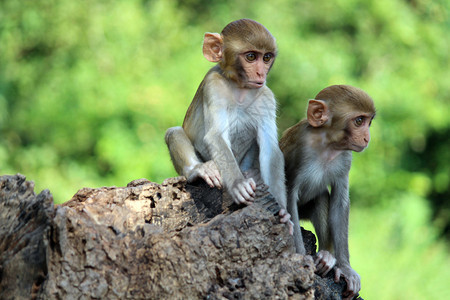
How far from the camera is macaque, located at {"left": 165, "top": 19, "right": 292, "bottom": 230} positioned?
4.91 meters

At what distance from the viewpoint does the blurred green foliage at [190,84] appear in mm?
9742

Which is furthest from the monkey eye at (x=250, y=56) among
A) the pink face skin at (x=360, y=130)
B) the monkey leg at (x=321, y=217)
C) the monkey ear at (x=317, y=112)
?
the monkey leg at (x=321, y=217)

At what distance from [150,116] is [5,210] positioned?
6056mm

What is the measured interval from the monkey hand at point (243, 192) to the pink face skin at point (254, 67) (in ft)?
3.17

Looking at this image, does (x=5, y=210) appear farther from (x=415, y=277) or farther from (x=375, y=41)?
(x=375, y=41)

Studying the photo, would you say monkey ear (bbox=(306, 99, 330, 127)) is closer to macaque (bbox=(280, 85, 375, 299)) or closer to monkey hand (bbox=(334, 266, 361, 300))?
macaque (bbox=(280, 85, 375, 299))

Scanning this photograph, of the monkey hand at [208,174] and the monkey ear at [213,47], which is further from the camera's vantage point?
the monkey ear at [213,47]

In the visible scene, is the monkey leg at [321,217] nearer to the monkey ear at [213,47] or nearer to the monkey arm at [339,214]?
the monkey arm at [339,214]

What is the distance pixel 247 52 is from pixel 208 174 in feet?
3.44

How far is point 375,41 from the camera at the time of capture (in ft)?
38.1

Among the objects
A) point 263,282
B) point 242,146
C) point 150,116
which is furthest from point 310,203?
point 150,116

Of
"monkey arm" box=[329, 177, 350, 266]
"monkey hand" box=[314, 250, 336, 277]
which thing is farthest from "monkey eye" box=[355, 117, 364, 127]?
"monkey hand" box=[314, 250, 336, 277]

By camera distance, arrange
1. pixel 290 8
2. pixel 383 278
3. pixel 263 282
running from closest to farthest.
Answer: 1. pixel 263 282
2. pixel 383 278
3. pixel 290 8

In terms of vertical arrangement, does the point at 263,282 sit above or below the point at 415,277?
below
